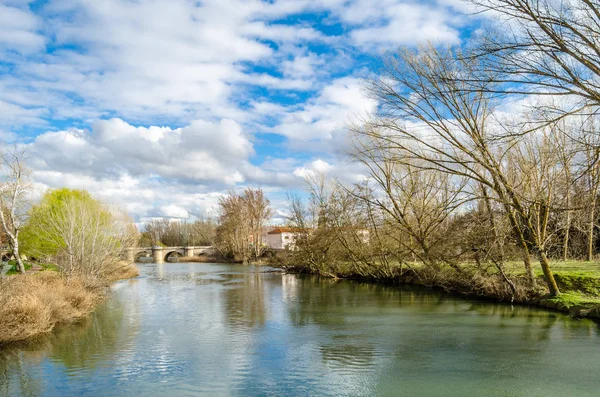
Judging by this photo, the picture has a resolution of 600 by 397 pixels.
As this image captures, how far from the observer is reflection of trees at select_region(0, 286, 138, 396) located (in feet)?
35.7

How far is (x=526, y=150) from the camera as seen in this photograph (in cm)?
2428

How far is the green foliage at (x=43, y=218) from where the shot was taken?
108ft

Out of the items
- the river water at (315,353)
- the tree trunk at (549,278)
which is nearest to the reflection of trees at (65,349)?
the river water at (315,353)

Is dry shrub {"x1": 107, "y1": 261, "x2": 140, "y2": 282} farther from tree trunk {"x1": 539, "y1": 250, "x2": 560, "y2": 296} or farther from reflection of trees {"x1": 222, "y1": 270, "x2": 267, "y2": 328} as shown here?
tree trunk {"x1": 539, "y1": 250, "x2": 560, "y2": 296}

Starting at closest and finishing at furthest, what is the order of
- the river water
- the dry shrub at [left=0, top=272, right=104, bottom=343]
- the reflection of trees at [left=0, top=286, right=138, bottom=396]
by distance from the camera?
the river water
the reflection of trees at [left=0, top=286, right=138, bottom=396]
the dry shrub at [left=0, top=272, right=104, bottom=343]

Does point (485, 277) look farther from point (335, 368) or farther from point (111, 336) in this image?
point (111, 336)

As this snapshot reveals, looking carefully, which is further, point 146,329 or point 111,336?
point 146,329

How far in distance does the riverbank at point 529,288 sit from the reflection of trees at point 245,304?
1013cm

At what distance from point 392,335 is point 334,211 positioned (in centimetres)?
2186

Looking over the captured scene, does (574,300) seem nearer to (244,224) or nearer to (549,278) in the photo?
(549,278)

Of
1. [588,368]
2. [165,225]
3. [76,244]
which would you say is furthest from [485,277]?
[165,225]

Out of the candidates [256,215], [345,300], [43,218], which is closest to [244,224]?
[256,215]

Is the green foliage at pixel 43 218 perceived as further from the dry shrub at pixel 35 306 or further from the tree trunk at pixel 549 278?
the tree trunk at pixel 549 278

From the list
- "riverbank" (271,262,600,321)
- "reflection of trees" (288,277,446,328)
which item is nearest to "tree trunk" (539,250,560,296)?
"riverbank" (271,262,600,321)
